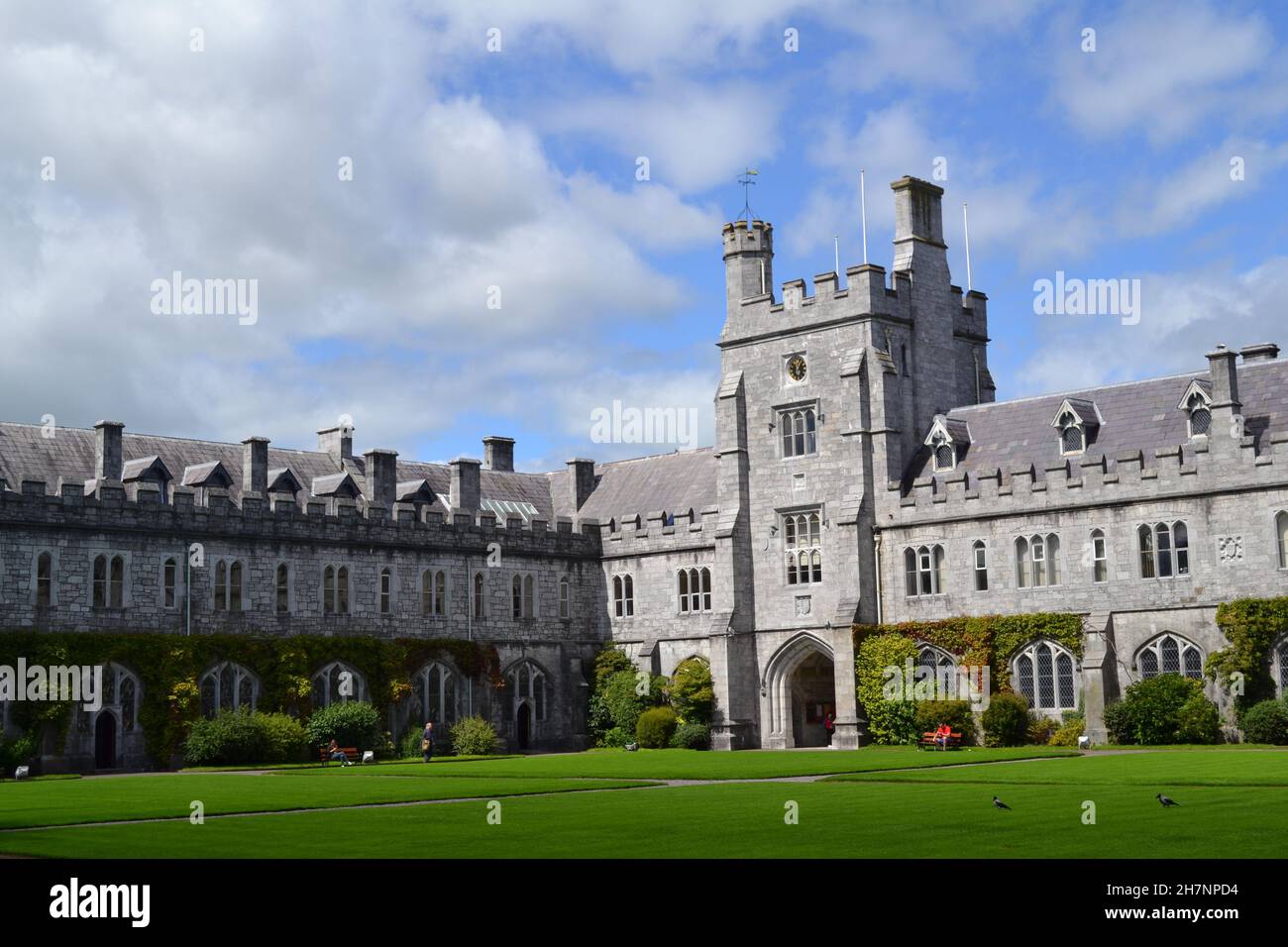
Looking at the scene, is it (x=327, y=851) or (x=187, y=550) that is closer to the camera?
(x=327, y=851)

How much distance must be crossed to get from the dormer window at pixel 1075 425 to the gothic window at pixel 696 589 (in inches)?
499

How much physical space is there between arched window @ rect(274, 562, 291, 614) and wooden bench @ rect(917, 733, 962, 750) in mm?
18852

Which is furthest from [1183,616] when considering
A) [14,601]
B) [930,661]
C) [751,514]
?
[14,601]

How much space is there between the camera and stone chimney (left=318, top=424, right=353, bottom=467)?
55062mm

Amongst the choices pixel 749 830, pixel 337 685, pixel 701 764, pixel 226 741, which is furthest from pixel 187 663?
pixel 749 830

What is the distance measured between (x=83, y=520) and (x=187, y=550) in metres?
3.22

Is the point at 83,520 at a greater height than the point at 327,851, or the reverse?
the point at 83,520

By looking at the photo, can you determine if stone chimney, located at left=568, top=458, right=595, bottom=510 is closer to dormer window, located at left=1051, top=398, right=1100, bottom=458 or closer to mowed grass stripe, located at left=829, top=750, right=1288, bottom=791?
dormer window, located at left=1051, top=398, right=1100, bottom=458

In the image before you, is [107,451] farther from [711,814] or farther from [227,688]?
[711,814]

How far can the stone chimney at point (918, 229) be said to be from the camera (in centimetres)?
5234

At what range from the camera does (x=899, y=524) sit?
161 ft

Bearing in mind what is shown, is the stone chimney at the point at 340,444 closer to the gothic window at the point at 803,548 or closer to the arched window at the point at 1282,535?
the gothic window at the point at 803,548
